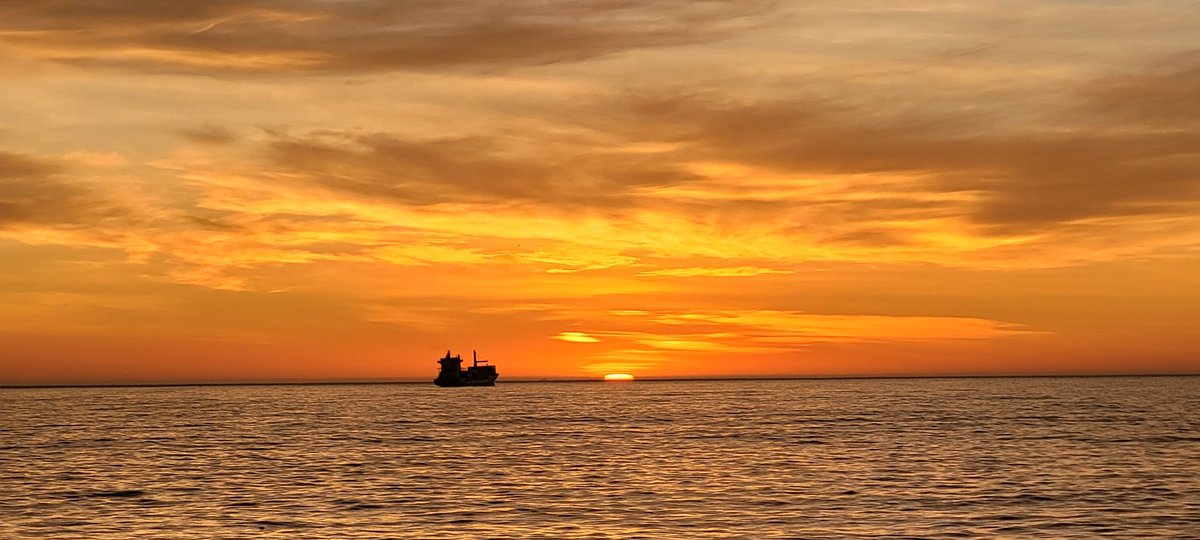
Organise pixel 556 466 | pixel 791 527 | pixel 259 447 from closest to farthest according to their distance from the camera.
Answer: pixel 791 527, pixel 556 466, pixel 259 447

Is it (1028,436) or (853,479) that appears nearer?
(853,479)

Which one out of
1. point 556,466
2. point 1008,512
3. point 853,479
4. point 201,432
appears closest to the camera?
point 1008,512

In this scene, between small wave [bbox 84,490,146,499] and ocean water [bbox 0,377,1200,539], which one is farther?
small wave [bbox 84,490,146,499]

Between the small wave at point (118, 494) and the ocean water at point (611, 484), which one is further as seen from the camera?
the small wave at point (118, 494)

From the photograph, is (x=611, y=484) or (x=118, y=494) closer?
(x=118, y=494)

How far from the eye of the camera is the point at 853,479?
58.4 m

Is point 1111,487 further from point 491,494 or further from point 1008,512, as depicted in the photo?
point 491,494

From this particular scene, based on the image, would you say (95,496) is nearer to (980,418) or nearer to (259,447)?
(259,447)

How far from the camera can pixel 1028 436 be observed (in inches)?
3649

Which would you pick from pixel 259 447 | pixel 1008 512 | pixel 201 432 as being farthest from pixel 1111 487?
pixel 201 432

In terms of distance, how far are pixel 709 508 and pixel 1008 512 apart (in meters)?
11.3

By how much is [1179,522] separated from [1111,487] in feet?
37.1

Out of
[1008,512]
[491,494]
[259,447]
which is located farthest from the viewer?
[259,447]

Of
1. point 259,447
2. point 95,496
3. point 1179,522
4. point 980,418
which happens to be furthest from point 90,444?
point 980,418
